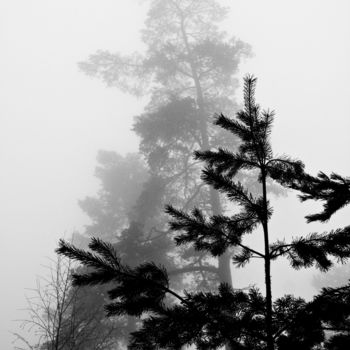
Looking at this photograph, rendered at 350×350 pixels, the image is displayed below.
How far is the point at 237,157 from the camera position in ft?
8.94

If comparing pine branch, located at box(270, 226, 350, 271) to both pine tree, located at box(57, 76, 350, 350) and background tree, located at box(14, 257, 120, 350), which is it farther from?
background tree, located at box(14, 257, 120, 350)

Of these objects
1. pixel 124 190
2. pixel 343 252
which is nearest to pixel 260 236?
pixel 124 190

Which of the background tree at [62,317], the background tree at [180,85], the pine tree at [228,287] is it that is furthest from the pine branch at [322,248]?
the background tree at [180,85]

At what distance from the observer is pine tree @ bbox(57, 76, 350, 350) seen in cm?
225

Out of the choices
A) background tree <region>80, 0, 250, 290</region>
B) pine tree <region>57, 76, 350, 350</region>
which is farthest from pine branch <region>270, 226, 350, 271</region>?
background tree <region>80, 0, 250, 290</region>

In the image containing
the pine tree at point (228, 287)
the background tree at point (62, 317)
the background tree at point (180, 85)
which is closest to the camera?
the pine tree at point (228, 287)

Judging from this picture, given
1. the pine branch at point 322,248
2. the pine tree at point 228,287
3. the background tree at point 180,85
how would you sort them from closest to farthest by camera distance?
the pine tree at point 228,287
the pine branch at point 322,248
the background tree at point 180,85

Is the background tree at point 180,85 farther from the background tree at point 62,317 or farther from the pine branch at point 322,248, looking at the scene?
the pine branch at point 322,248

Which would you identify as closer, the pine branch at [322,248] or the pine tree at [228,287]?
the pine tree at [228,287]

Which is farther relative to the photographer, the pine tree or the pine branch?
the pine branch

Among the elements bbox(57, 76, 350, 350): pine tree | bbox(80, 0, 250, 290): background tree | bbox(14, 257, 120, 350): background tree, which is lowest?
bbox(57, 76, 350, 350): pine tree

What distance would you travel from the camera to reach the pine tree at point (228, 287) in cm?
225

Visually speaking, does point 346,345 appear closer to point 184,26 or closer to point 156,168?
point 156,168

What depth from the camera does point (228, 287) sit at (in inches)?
101
